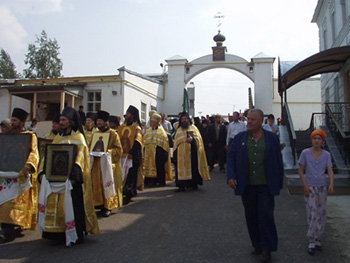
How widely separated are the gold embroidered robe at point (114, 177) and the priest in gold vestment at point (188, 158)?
2.37 meters

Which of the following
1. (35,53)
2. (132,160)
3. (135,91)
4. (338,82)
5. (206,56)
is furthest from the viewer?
(35,53)

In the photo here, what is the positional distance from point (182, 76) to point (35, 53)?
26.1 m

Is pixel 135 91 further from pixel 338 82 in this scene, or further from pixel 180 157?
pixel 180 157

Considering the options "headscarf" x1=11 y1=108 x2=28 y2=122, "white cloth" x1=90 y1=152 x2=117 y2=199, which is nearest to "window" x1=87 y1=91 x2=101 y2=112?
"white cloth" x1=90 y1=152 x2=117 y2=199

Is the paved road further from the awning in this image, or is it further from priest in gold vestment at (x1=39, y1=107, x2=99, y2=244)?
the awning

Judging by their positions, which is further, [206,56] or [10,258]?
[206,56]

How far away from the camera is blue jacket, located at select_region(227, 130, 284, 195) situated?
4.25m

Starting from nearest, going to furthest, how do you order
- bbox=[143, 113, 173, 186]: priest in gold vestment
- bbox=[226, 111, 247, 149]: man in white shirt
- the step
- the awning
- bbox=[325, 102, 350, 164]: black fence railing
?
the step < bbox=[143, 113, 173, 186]: priest in gold vestment < bbox=[325, 102, 350, 164]: black fence railing < bbox=[226, 111, 247, 149]: man in white shirt < the awning

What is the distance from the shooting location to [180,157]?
366 inches

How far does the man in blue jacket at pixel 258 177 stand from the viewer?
420 cm

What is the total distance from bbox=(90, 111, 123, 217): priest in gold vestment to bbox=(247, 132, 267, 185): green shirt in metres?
3.10

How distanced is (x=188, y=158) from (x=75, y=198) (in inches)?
177

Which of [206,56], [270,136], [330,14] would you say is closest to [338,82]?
[330,14]

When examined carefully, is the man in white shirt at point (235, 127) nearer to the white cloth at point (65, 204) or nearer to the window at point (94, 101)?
the white cloth at point (65, 204)
